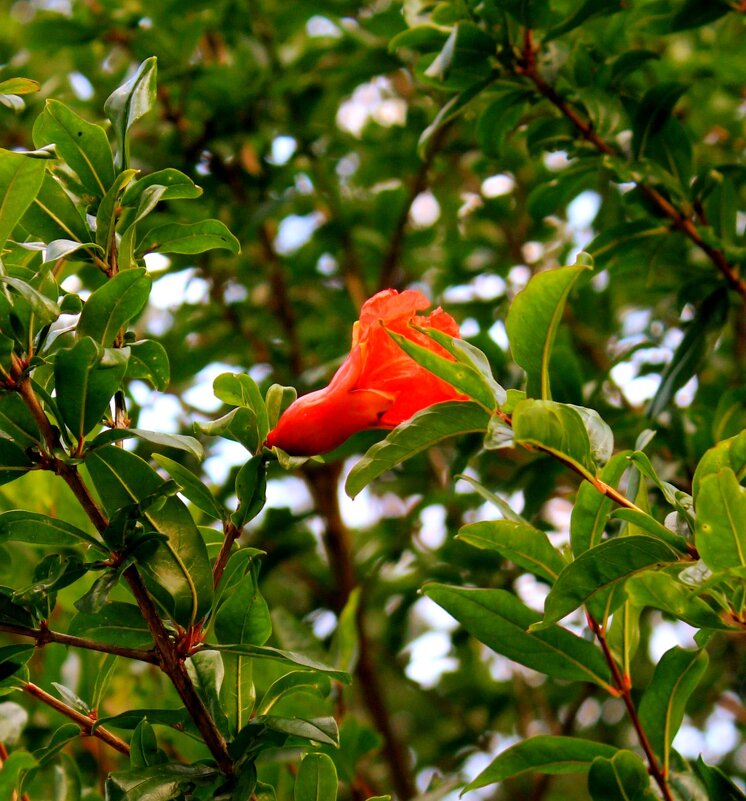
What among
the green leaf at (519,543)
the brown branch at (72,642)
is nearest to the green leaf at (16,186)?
the brown branch at (72,642)

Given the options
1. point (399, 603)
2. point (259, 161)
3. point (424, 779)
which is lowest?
point (424, 779)

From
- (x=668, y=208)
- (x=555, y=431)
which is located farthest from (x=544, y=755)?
(x=668, y=208)

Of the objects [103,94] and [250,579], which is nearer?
[250,579]

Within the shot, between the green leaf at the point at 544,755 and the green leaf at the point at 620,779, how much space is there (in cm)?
4

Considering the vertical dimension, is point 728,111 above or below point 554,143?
below

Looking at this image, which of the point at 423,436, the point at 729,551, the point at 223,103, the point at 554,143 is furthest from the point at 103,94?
the point at 729,551

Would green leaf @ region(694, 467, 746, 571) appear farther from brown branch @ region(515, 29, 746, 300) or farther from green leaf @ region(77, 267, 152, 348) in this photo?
brown branch @ region(515, 29, 746, 300)

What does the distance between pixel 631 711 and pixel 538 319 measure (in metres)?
0.33

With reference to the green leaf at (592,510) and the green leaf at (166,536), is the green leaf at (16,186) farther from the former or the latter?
the green leaf at (592,510)

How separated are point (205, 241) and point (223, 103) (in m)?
0.99

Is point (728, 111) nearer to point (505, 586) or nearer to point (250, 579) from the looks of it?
point (505, 586)

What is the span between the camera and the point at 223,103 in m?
1.66

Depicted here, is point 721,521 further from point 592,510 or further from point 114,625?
point 114,625

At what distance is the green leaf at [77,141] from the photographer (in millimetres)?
712
